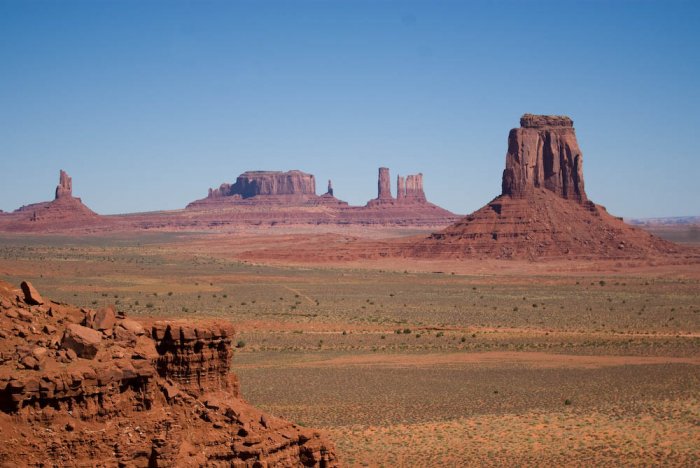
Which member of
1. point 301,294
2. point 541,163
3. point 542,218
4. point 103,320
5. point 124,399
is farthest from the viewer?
point 541,163

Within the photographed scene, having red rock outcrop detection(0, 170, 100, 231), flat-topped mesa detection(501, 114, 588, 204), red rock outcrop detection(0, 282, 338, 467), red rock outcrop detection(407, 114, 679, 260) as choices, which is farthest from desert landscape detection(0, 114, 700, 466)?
red rock outcrop detection(0, 170, 100, 231)

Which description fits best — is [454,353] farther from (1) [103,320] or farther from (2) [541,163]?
(2) [541,163]

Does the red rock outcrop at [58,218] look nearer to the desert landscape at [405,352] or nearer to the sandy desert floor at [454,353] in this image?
the desert landscape at [405,352]

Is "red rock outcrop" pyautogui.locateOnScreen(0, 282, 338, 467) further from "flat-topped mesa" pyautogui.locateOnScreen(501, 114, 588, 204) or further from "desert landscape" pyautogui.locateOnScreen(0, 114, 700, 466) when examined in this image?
"flat-topped mesa" pyautogui.locateOnScreen(501, 114, 588, 204)

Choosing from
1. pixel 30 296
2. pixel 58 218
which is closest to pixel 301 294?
pixel 30 296

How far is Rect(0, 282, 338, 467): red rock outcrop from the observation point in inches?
381

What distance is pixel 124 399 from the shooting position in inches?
417

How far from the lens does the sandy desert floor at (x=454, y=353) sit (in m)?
22.3

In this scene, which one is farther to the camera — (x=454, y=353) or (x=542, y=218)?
(x=542, y=218)

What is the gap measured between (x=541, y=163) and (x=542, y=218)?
25.5 ft

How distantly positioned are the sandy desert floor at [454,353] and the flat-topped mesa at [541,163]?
23.6m

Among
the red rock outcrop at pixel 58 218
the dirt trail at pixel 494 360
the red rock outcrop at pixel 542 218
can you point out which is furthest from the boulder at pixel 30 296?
the red rock outcrop at pixel 58 218

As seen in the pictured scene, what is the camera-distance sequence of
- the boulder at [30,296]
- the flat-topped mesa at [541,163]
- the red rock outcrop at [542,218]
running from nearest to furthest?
1. the boulder at [30,296]
2. the red rock outcrop at [542,218]
3. the flat-topped mesa at [541,163]

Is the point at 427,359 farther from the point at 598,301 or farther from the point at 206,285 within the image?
the point at 206,285
